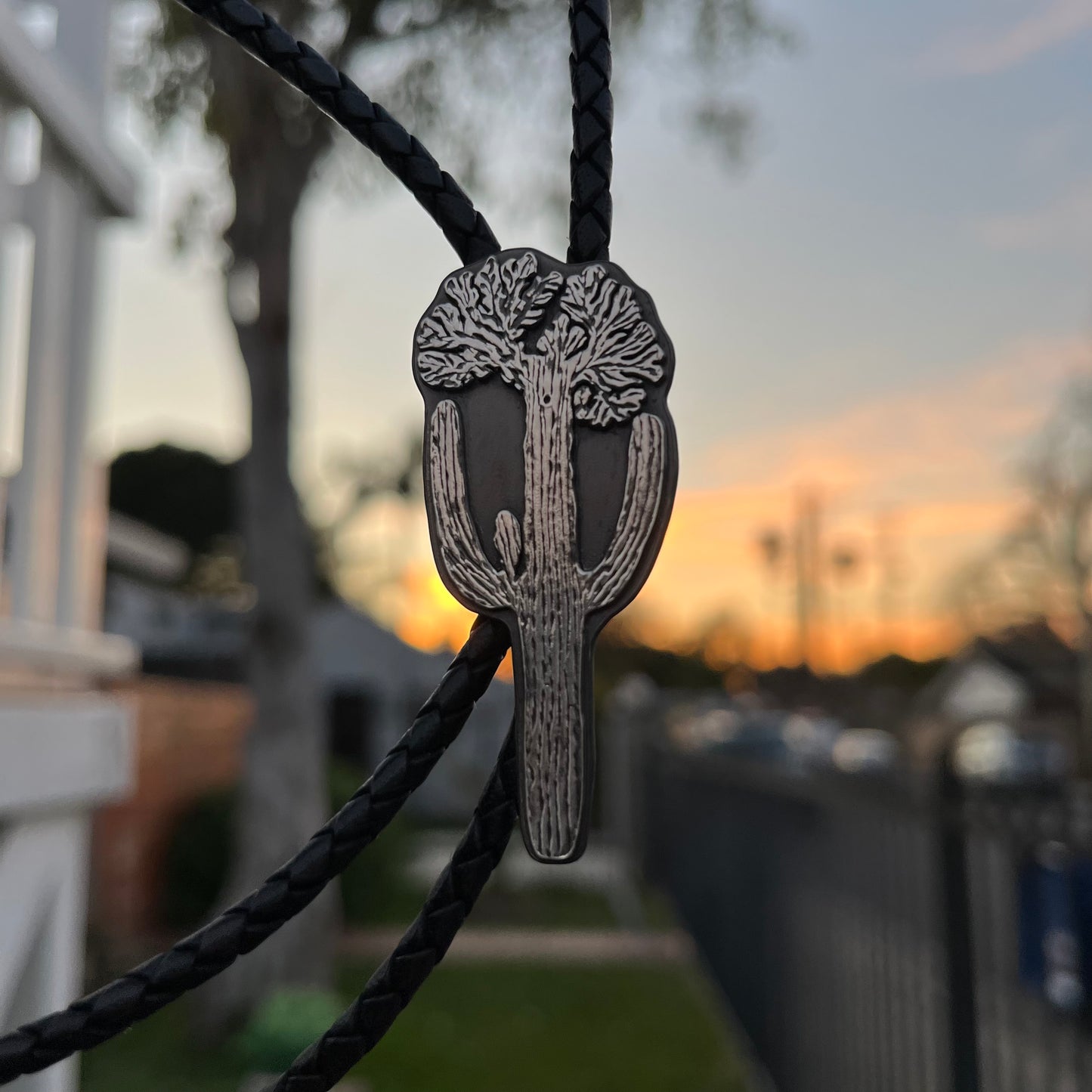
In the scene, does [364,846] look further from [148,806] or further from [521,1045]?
[148,806]

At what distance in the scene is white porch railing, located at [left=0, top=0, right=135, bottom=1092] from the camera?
4.99ft

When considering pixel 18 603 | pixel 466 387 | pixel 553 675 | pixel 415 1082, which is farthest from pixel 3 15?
pixel 415 1082

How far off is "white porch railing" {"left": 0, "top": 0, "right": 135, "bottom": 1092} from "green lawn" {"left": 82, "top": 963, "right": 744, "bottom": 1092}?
427 centimetres

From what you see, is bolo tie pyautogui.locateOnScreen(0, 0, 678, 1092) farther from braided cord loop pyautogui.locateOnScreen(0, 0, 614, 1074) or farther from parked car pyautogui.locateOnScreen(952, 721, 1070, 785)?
parked car pyautogui.locateOnScreen(952, 721, 1070, 785)

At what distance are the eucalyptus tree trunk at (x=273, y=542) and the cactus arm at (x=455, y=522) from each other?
6672 mm

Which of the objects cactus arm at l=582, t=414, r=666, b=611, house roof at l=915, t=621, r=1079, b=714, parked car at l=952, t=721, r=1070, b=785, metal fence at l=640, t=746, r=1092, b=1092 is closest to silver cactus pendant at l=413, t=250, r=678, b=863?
cactus arm at l=582, t=414, r=666, b=611

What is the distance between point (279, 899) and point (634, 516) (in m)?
0.27

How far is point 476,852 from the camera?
59cm

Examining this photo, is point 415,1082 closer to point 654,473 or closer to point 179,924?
point 179,924

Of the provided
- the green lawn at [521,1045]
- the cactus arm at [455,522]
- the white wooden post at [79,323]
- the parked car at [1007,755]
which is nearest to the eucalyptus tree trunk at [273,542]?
the green lawn at [521,1045]

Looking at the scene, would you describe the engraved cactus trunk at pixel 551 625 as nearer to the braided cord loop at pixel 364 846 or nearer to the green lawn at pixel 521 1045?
the braided cord loop at pixel 364 846

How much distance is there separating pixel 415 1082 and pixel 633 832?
7.71 meters

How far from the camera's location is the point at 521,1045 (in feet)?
20.5

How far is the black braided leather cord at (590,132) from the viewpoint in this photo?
0.60 m
